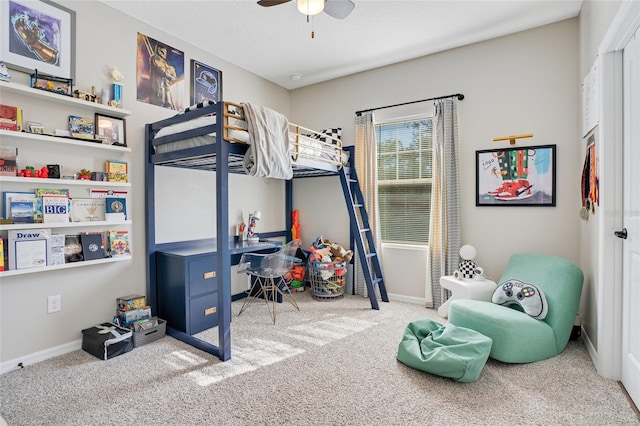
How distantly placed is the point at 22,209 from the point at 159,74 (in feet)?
5.32

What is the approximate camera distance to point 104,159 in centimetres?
269

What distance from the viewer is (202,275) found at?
290 centimetres

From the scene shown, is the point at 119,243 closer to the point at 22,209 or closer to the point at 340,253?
the point at 22,209

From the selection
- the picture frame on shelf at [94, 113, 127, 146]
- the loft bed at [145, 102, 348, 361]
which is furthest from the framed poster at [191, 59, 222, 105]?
the picture frame on shelf at [94, 113, 127, 146]

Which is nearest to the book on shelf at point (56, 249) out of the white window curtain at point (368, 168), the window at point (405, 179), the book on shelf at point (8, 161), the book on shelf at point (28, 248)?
the book on shelf at point (28, 248)

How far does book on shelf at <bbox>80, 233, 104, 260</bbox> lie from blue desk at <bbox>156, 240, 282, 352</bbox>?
501mm

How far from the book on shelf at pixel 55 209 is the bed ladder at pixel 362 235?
2.48 meters

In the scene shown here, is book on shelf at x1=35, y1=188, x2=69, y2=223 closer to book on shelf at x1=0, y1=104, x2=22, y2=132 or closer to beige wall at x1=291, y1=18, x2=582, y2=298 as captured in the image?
book on shelf at x1=0, y1=104, x2=22, y2=132

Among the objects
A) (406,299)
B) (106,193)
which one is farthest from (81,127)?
(406,299)

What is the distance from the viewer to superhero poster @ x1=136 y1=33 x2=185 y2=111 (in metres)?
2.95

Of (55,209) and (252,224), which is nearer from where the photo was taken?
(55,209)

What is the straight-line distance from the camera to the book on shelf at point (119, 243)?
269 cm

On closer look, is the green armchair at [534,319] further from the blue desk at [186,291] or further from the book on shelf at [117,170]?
the book on shelf at [117,170]

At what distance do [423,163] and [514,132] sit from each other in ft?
2.98
